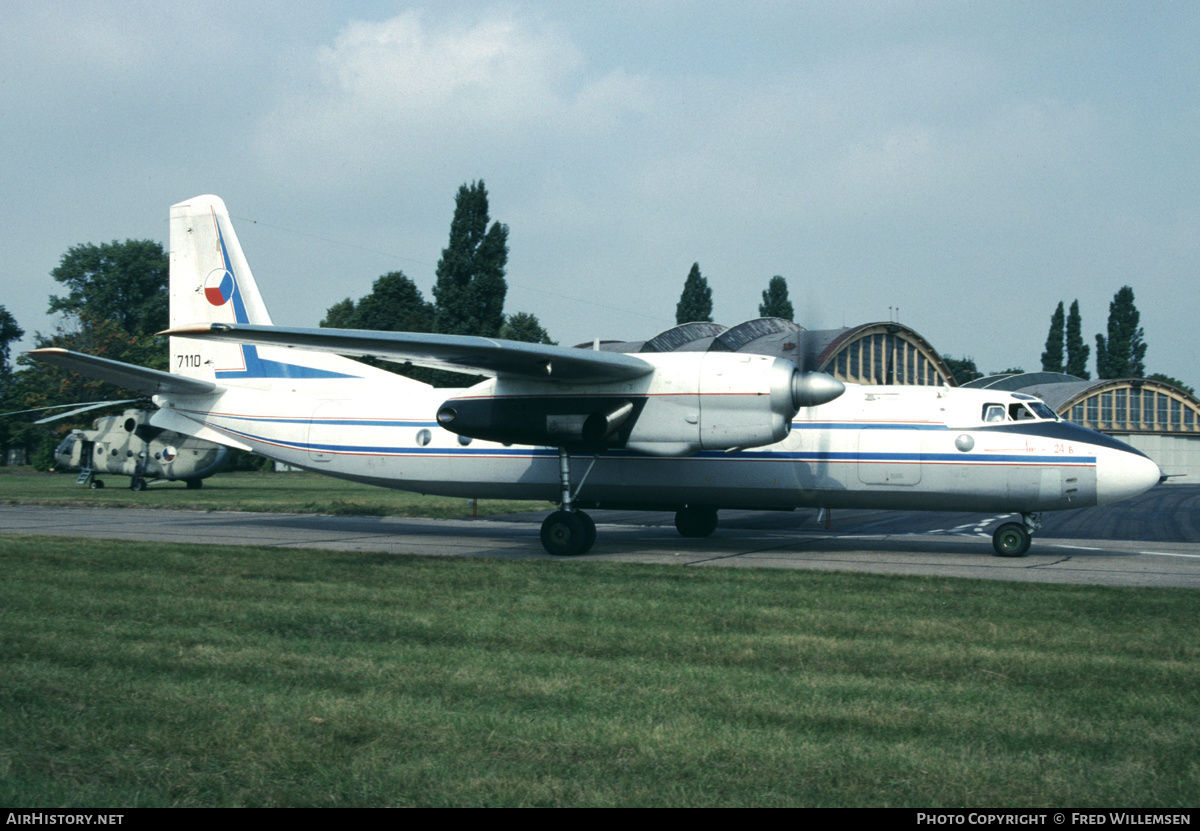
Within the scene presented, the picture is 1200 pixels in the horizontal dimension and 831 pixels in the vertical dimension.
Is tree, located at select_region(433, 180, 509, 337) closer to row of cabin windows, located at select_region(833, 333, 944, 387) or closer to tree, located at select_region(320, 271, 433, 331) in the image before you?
tree, located at select_region(320, 271, 433, 331)

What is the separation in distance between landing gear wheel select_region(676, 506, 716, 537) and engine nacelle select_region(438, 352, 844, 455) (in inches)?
173

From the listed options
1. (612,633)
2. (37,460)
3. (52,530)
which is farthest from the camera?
(37,460)

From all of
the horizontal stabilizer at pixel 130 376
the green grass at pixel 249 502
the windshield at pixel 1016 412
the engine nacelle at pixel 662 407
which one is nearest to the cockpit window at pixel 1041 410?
the windshield at pixel 1016 412

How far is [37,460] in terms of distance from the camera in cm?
6212

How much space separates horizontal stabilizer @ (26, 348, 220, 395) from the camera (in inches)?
637

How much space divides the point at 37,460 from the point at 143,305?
87.6 feet

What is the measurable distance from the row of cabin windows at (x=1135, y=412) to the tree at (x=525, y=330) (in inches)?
1567

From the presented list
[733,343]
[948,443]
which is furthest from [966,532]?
[733,343]

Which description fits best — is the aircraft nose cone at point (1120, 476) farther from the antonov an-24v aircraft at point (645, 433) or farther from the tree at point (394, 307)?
the tree at point (394, 307)

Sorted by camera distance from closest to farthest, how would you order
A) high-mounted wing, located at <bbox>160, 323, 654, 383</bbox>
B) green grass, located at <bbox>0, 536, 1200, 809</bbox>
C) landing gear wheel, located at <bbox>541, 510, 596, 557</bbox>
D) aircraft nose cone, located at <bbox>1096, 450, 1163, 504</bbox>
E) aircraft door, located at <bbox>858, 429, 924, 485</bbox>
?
green grass, located at <bbox>0, 536, 1200, 809</bbox>, high-mounted wing, located at <bbox>160, 323, 654, 383</bbox>, aircraft nose cone, located at <bbox>1096, 450, 1163, 504</bbox>, landing gear wheel, located at <bbox>541, 510, 596, 557</bbox>, aircraft door, located at <bbox>858, 429, 924, 485</bbox>

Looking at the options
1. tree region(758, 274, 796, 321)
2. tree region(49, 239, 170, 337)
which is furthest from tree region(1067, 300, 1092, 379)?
tree region(49, 239, 170, 337)

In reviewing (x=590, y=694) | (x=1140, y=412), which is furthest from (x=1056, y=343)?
(x=590, y=694)

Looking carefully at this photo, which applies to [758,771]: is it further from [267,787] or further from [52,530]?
[52,530]
